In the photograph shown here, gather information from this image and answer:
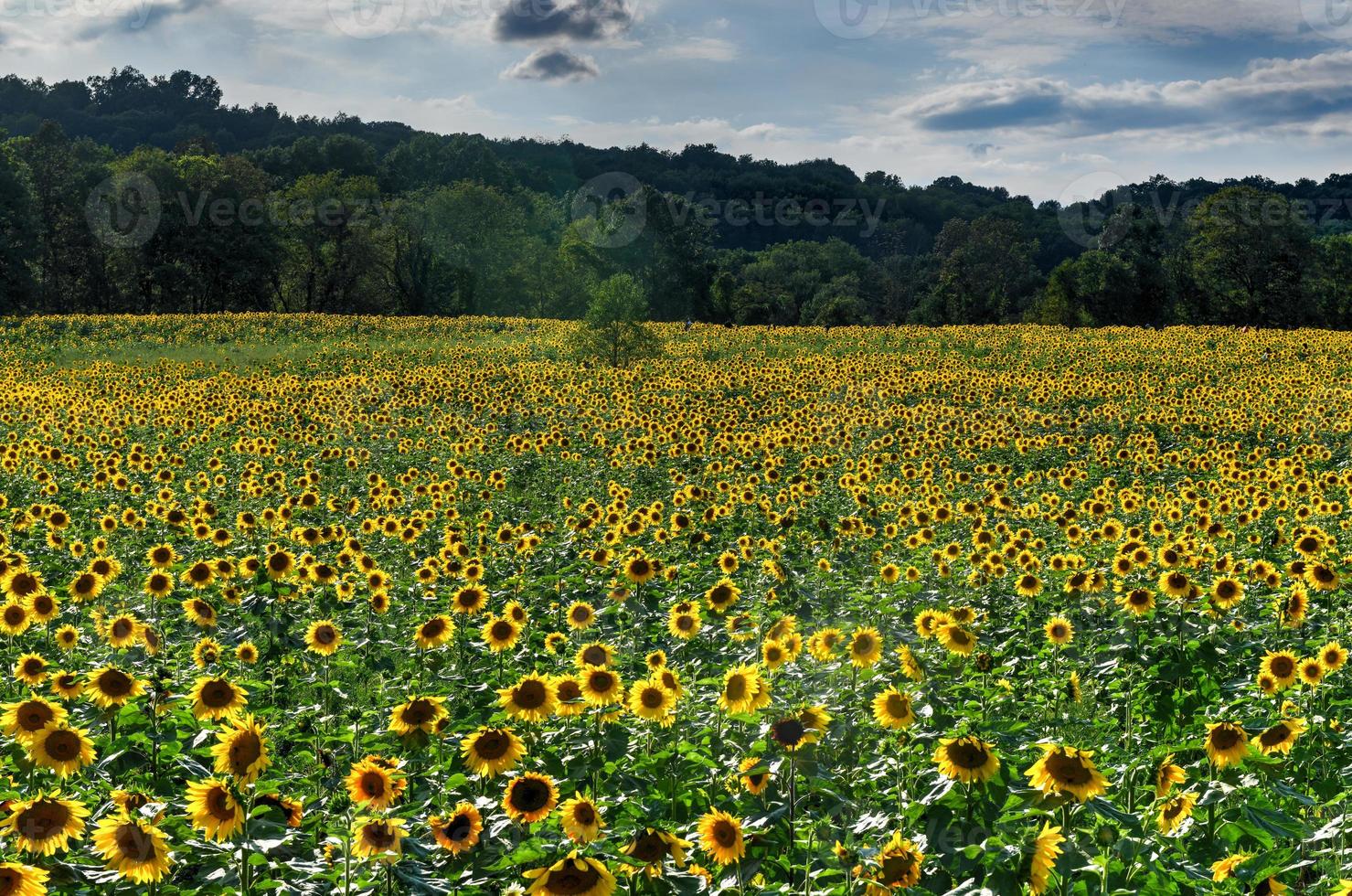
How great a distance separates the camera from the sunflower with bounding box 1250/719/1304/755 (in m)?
4.24

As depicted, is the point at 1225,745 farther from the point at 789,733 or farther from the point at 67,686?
the point at 67,686

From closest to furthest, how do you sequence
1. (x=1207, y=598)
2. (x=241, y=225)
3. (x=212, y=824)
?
(x=212, y=824)
(x=1207, y=598)
(x=241, y=225)

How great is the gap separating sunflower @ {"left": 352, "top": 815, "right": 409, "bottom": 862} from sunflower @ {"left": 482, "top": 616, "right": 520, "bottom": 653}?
2540mm

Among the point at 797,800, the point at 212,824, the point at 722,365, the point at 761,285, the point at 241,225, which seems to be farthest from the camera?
the point at 761,285

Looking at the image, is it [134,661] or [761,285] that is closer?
[134,661]

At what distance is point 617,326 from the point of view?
1129 inches

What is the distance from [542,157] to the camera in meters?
151

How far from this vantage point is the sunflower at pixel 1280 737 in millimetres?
4242

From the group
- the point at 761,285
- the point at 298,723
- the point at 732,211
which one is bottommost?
the point at 298,723

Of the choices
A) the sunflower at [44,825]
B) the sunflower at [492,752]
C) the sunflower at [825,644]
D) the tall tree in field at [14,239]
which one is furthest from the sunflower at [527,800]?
the tall tree in field at [14,239]

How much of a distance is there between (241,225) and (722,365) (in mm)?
52941

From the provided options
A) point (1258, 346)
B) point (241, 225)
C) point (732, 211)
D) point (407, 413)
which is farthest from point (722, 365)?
point (732, 211)

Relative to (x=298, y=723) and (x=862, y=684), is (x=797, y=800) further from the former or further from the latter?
(x=298, y=723)

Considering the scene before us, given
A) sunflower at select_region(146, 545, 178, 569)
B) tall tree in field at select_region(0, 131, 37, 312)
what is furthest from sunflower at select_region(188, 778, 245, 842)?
tall tree in field at select_region(0, 131, 37, 312)
